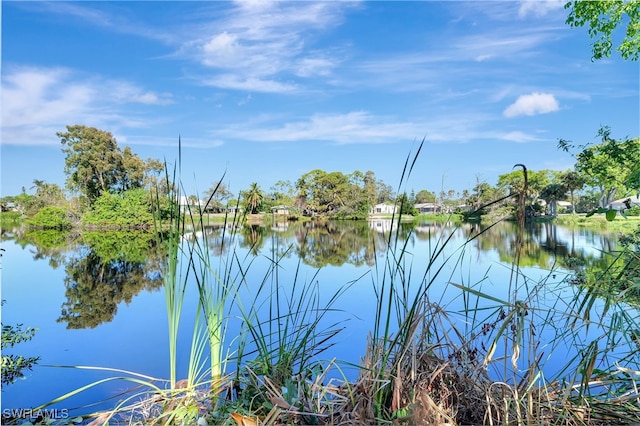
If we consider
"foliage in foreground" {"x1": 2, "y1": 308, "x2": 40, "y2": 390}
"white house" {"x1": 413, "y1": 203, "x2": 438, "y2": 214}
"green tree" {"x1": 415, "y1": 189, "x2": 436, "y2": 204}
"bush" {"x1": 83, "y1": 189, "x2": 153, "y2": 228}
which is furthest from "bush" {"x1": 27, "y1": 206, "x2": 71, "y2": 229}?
"white house" {"x1": 413, "y1": 203, "x2": 438, "y2": 214}

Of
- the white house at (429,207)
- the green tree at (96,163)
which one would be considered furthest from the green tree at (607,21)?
the green tree at (96,163)

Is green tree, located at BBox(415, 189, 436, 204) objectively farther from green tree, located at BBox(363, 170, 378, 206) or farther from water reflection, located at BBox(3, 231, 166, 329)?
green tree, located at BBox(363, 170, 378, 206)

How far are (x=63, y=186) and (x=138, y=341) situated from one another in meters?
23.6

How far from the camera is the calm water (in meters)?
1.74

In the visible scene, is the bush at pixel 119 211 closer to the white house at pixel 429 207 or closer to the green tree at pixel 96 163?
the green tree at pixel 96 163

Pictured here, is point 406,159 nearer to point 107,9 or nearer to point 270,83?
point 107,9

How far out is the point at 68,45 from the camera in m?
12.4

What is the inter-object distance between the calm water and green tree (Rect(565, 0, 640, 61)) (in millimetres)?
2785

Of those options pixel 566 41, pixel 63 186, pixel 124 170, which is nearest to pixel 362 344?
pixel 566 41

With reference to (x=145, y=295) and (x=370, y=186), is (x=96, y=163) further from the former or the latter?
(x=145, y=295)

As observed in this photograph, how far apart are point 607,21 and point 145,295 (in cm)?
870

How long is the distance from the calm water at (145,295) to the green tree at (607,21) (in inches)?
110

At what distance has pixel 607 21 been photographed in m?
5.31

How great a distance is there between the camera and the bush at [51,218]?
24.8 metres
